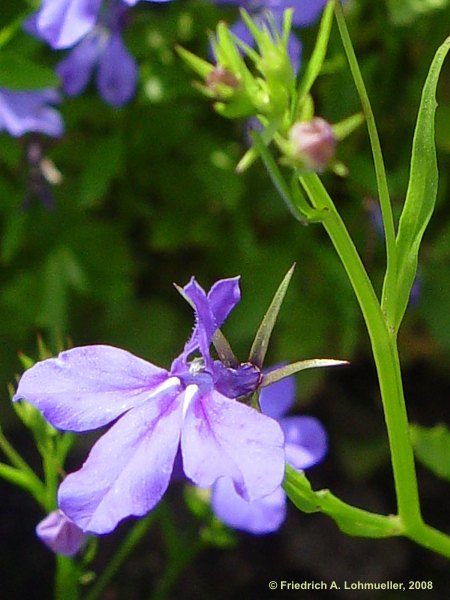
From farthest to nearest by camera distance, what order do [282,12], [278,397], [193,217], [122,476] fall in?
[193,217], [282,12], [278,397], [122,476]

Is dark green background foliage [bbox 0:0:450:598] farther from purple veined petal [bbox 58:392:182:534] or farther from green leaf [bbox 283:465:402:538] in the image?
purple veined petal [bbox 58:392:182:534]

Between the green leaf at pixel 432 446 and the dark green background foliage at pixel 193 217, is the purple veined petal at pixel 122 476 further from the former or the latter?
the dark green background foliage at pixel 193 217

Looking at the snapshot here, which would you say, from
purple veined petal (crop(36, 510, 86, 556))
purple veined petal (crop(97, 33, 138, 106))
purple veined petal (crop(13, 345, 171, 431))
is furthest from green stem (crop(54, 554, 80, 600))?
purple veined petal (crop(97, 33, 138, 106))

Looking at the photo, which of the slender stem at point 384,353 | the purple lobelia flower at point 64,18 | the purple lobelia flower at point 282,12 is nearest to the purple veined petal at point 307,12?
the purple lobelia flower at point 282,12

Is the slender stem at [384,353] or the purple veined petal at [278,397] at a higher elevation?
the slender stem at [384,353]

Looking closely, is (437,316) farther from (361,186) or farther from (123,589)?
(123,589)

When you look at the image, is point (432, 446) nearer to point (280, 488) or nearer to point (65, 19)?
point (280, 488)

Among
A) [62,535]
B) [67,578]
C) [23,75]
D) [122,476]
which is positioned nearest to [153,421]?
[122,476]
